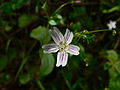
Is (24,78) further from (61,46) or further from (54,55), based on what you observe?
(61,46)

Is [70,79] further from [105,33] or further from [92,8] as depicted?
[92,8]

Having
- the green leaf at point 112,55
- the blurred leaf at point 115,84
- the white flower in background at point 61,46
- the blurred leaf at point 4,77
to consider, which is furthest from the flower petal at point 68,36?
the blurred leaf at point 4,77

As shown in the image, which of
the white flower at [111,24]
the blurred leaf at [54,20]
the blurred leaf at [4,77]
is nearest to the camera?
the blurred leaf at [54,20]

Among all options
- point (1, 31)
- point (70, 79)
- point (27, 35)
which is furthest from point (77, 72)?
point (1, 31)

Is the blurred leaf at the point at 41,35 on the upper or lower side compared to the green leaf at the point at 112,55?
upper

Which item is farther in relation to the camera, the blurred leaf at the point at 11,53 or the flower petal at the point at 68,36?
the blurred leaf at the point at 11,53

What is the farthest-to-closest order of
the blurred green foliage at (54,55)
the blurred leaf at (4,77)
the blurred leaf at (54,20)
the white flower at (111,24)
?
1. the white flower at (111,24)
2. the blurred leaf at (4,77)
3. the blurred green foliage at (54,55)
4. the blurred leaf at (54,20)

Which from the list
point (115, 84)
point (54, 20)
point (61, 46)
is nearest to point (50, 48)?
point (61, 46)

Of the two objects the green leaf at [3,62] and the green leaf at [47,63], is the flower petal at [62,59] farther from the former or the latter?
the green leaf at [3,62]
